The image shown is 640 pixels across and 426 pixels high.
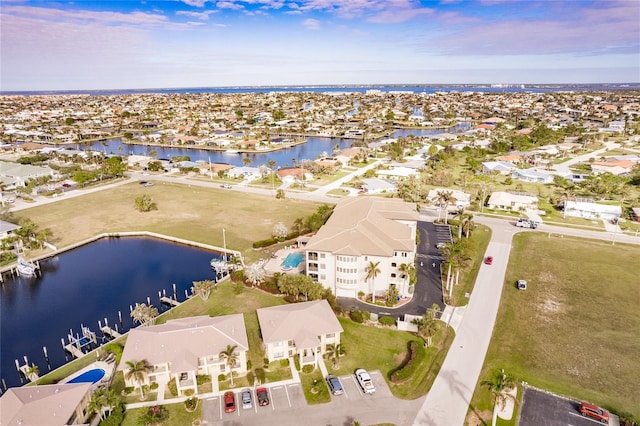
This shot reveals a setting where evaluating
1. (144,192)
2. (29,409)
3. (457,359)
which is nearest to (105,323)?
(29,409)

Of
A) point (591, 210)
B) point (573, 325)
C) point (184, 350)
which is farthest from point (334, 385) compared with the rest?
point (591, 210)

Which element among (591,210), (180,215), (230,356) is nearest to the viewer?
(230,356)

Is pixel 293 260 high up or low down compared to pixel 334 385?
up

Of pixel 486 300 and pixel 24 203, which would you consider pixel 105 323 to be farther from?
pixel 24 203

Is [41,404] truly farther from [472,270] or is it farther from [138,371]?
[472,270]

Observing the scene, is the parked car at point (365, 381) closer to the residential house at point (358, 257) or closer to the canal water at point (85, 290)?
the residential house at point (358, 257)

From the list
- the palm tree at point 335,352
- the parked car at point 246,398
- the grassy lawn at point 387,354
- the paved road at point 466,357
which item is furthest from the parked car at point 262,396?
the paved road at point 466,357
